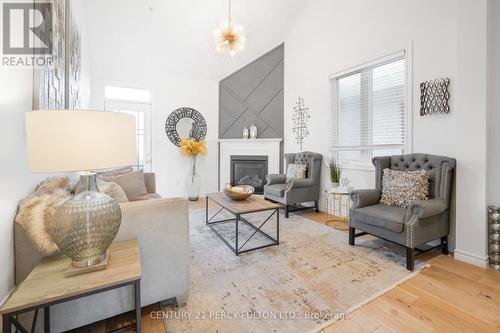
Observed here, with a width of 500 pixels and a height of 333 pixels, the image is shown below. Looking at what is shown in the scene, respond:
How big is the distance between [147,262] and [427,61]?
11.3 feet

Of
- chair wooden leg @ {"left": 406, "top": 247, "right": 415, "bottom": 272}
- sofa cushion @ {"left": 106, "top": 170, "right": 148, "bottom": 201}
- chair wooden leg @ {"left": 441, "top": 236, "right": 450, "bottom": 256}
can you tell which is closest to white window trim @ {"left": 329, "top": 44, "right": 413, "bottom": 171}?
chair wooden leg @ {"left": 441, "top": 236, "right": 450, "bottom": 256}

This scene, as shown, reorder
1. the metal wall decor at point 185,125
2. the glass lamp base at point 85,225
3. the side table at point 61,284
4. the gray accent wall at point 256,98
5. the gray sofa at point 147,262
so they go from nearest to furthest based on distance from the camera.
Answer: the side table at point 61,284 < the glass lamp base at point 85,225 < the gray sofa at point 147,262 < the gray accent wall at point 256,98 < the metal wall decor at point 185,125

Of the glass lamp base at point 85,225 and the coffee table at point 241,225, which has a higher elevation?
the glass lamp base at point 85,225

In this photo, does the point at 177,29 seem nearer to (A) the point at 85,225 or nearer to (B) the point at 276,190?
(B) the point at 276,190

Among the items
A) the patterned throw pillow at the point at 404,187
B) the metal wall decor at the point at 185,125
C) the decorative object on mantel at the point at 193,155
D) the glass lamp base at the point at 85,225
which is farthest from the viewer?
the metal wall decor at the point at 185,125

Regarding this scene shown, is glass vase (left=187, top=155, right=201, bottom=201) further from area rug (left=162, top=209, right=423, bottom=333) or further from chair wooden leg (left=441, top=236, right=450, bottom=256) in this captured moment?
chair wooden leg (left=441, top=236, right=450, bottom=256)

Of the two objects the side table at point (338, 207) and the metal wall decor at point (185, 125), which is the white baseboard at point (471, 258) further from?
the metal wall decor at point (185, 125)

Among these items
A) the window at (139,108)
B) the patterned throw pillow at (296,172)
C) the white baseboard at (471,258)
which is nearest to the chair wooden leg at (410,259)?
the white baseboard at (471,258)

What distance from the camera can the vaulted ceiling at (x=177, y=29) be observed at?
371 cm

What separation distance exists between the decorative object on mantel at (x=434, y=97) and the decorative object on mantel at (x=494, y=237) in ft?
3.53

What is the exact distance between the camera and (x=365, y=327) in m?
1.50

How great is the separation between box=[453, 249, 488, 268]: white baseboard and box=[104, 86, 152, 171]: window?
5147 millimetres

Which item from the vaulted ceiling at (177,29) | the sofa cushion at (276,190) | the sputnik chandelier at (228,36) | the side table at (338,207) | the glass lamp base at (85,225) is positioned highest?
the vaulted ceiling at (177,29)

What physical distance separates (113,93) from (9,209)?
14.0 feet
